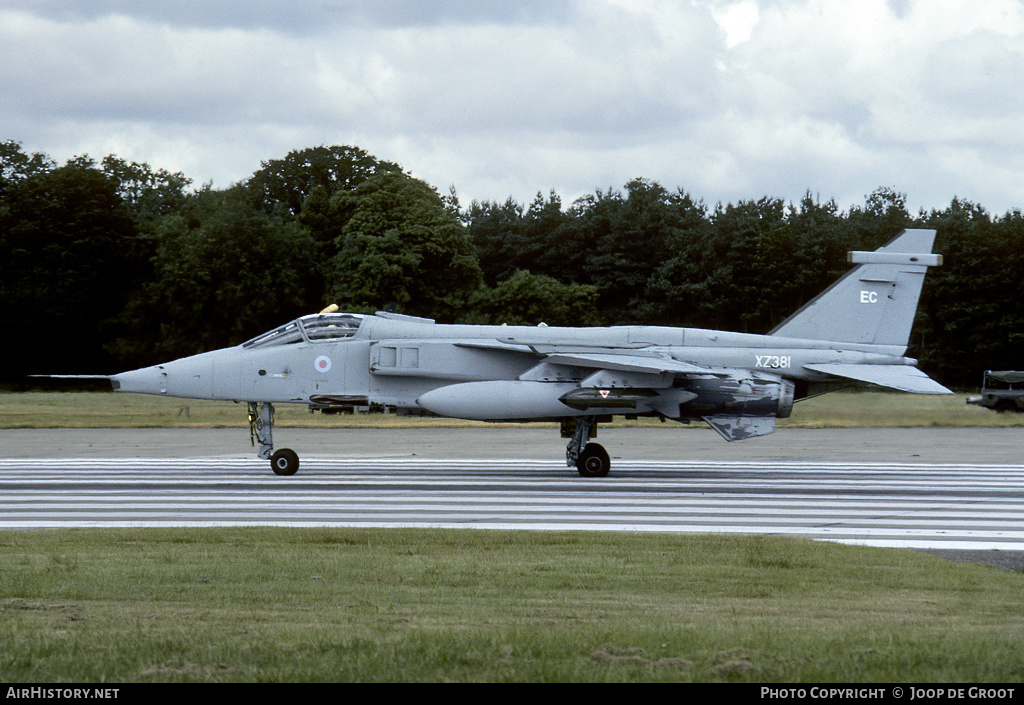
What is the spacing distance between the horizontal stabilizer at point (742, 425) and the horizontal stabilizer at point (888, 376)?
4.47 ft

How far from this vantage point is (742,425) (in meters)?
18.3

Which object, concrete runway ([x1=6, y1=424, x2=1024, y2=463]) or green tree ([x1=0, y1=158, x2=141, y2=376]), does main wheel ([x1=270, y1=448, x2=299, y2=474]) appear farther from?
green tree ([x1=0, y1=158, x2=141, y2=376])

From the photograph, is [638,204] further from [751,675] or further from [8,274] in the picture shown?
[751,675]

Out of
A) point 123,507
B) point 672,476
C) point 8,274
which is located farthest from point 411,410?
point 8,274

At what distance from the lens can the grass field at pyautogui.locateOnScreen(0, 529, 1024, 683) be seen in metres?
4.98

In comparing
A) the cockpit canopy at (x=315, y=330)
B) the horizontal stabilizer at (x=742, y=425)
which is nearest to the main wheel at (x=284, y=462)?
the cockpit canopy at (x=315, y=330)

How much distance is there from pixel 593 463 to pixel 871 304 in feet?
19.3

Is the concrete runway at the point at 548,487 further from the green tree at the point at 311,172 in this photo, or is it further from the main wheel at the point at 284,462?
the green tree at the point at 311,172

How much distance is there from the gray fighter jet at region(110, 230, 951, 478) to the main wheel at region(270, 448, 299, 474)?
0.02 meters

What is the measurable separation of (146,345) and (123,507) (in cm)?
5197

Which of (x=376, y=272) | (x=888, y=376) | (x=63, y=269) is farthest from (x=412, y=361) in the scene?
(x=63, y=269)

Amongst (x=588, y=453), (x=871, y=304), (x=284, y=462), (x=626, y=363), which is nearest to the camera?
(x=626, y=363)

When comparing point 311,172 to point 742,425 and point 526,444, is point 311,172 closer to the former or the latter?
point 526,444
